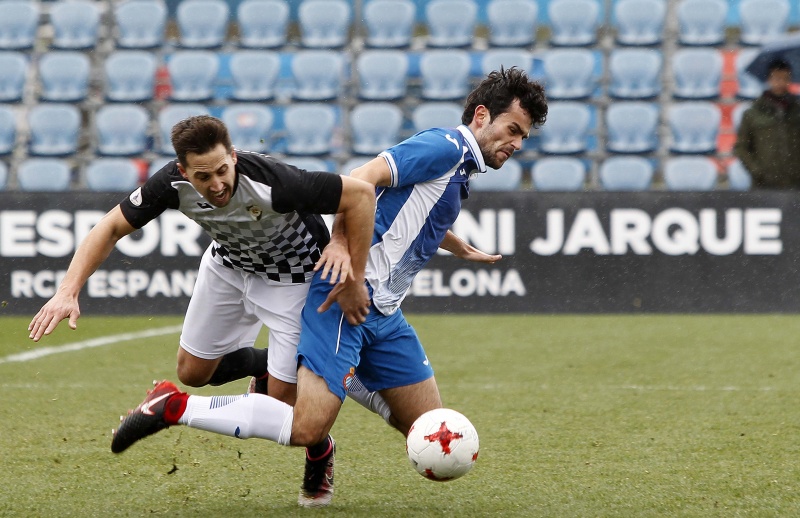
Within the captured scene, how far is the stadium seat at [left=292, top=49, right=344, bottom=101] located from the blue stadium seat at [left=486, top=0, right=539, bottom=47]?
70.4 inches

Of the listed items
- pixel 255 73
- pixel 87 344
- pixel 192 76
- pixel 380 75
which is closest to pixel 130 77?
pixel 192 76

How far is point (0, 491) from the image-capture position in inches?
168

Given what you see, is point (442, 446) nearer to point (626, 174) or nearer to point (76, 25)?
point (626, 174)

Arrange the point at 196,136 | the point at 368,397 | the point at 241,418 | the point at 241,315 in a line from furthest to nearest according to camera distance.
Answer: the point at 241,315, the point at 368,397, the point at 241,418, the point at 196,136

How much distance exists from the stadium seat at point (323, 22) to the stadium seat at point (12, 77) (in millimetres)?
3122

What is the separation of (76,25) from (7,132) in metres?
1.62

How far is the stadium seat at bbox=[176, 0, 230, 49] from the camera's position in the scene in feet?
42.1

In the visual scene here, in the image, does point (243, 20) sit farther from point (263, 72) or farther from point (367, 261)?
point (367, 261)

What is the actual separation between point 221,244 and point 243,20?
919 cm

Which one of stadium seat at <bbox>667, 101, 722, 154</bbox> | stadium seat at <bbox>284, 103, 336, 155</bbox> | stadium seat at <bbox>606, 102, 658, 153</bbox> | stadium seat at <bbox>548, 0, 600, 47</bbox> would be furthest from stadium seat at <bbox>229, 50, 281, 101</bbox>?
stadium seat at <bbox>667, 101, 722, 154</bbox>

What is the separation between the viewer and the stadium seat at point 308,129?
39.5ft

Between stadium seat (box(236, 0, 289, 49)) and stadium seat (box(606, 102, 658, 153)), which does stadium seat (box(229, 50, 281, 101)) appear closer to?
stadium seat (box(236, 0, 289, 49))

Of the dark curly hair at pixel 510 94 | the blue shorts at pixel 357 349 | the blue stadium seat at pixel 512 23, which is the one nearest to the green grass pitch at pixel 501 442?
the blue shorts at pixel 357 349

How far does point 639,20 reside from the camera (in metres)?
12.6
